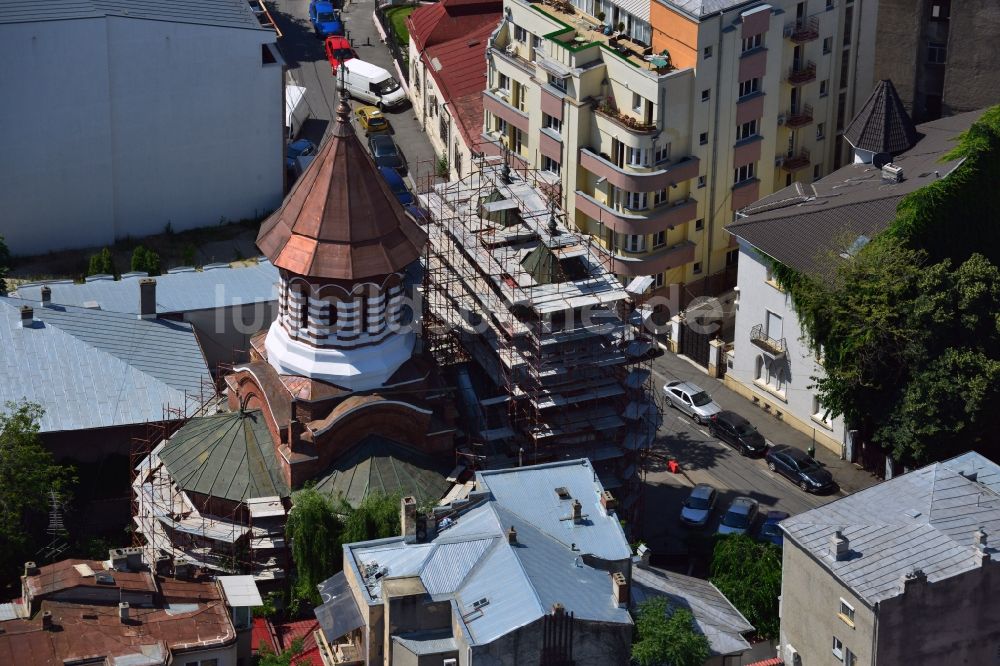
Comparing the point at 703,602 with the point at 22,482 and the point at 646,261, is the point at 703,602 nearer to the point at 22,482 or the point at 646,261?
the point at 646,261

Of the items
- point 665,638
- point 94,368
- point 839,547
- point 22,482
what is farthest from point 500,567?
point 94,368

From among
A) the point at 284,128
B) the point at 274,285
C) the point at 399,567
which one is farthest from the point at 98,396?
the point at 284,128

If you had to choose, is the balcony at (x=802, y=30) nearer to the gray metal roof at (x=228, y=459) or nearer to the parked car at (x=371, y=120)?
the parked car at (x=371, y=120)

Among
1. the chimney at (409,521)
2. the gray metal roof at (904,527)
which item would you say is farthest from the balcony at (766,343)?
the chimney at (409,521)

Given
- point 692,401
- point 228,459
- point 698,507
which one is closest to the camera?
point 228,459

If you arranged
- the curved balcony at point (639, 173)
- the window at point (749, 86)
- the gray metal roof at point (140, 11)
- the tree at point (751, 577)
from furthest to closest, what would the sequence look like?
the gray metal roof at point (140, 11)
the window at point (749, 86)
the curved balcony at point (639, 173)
the tree at point (751, 577)

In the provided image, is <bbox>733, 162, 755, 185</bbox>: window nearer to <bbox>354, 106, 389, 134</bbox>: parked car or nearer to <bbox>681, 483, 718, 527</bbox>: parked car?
<bbox>681, 483, 718, 527</bbox>: parked car
